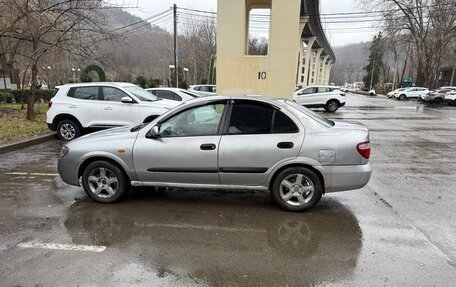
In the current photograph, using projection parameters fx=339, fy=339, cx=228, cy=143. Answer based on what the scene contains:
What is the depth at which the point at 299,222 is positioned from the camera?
14.4ft

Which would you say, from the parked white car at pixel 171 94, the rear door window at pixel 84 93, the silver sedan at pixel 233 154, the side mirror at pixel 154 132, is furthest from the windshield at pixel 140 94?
the side mirror at pixel 154 132

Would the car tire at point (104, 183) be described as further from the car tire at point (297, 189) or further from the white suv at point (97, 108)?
the white suv at point (97, 108)

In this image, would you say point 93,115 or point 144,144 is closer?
point 144,144

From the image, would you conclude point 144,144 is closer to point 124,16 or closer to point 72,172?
point 72,172

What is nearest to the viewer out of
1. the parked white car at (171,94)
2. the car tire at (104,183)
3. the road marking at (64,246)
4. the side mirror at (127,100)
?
the road marking at (64,246)

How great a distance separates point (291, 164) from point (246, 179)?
646 mm

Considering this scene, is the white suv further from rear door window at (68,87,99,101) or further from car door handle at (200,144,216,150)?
car door handle at (200,144,216,150)

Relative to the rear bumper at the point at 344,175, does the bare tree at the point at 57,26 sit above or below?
above

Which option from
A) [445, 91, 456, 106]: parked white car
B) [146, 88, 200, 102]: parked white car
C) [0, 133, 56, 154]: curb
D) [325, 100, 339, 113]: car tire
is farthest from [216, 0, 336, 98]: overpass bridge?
[445, 91, 456, 106]: parked white car

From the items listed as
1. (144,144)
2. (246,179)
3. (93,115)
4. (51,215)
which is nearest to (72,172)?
(51,215)

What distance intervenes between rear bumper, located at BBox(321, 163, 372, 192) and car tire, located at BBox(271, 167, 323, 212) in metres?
0.14

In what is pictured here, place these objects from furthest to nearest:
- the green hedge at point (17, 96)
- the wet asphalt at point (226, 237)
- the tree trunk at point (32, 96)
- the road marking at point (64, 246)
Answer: the green hedge at point (17, 96) → the tree trunk at point (32, 96) → the road marking at point (64, 246) → the wet asphalt at point (226, 237)

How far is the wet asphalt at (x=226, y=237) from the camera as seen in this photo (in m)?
3.22

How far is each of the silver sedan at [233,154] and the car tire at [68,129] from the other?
17.7 ft
